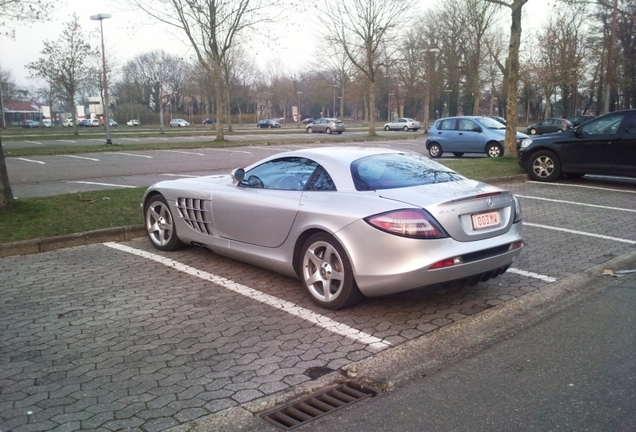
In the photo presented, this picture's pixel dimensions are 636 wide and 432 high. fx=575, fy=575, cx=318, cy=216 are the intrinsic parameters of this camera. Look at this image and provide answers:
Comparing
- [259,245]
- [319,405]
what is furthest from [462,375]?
[259,245]

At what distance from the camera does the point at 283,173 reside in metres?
5.72

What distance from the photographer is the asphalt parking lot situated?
3402 mm

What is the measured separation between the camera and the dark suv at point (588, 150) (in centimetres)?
1196

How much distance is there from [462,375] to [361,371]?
0.66 meters

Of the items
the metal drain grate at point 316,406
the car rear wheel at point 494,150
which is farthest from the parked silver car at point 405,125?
the metal drain grate at point 316,406

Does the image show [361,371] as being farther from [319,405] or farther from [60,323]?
[60,323]

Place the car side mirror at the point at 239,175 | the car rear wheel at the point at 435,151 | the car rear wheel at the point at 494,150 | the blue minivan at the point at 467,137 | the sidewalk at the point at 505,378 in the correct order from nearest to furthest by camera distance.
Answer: the sidewalk at the point at 505,378 → the car side mirror at the point at 239,175 → the car rear wheel at the point at 494,150 → the blue minivan at the point at 467,137 → the car rear wheel at the point at 435,151

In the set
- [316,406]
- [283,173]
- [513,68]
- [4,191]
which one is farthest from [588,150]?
[4,191]

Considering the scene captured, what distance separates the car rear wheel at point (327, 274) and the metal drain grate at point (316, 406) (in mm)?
1160

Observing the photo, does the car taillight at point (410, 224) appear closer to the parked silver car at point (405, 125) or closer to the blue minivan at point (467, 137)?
the blue minivan at point (467, 137)

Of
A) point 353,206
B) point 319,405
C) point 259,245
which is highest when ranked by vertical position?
point 353,206

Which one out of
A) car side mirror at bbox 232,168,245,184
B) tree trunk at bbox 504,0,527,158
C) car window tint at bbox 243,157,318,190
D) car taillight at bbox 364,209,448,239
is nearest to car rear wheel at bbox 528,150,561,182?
tree trunk at bbox 504,0,527,158

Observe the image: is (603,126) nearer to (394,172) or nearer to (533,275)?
(533,275)

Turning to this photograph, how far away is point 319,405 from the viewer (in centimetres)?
340
